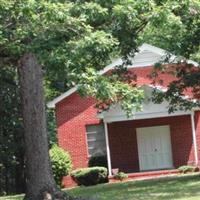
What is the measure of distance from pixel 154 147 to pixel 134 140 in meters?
1.08

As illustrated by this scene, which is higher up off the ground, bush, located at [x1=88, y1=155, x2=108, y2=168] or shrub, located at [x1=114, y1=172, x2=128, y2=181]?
bush, located at [x1=88, y1=155, x2=108, y2=168]

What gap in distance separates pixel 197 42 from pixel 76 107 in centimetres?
1234

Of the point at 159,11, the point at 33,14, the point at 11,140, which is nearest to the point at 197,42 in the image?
the point at 159,11

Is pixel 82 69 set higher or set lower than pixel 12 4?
lower

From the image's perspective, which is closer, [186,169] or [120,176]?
[186,169]

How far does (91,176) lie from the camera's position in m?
29.3

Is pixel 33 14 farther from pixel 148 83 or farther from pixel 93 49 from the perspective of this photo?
pixel 148 83

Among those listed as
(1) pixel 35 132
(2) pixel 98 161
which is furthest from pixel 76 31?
(2) pixel 98 161

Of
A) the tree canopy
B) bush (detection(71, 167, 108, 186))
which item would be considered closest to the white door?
bush (detection(71, 167, 108, 186))

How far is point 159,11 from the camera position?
1175 cm

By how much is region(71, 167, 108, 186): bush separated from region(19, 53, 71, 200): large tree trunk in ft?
46.3

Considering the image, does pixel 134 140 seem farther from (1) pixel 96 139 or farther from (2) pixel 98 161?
(2) pixel 98 161

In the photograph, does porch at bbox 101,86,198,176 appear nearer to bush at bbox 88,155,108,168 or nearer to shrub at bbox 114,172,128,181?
bush at bbox 88,155,108,168

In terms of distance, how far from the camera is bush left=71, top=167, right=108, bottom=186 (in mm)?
29328
